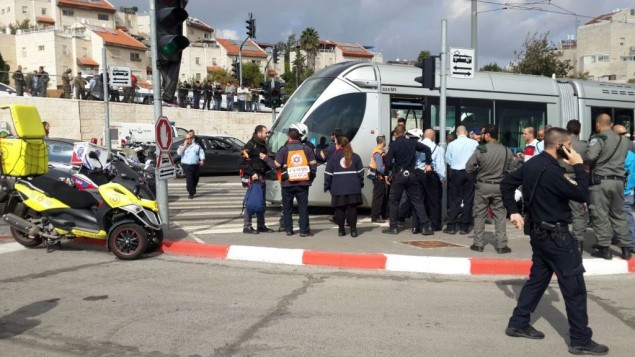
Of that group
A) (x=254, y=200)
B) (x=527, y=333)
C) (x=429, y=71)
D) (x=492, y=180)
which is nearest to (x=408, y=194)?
(x=492, y=180)

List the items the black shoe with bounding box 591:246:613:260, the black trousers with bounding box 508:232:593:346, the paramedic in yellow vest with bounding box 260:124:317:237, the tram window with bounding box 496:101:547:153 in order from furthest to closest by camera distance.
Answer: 1. the tram window with bounding box 496:101:547:153
2. the paramedic in yellow vest with bounding box 260:124:317:237
3. the black shoe with bounding box 591:246:613:260
4. the black trousers with bounding box 508:232:593:346

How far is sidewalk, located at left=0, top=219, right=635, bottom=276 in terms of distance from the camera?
803 cm

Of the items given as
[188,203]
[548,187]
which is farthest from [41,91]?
[548,187]

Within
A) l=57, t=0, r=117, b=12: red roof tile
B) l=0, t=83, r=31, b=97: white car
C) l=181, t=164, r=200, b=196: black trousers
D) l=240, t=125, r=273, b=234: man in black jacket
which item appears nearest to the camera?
l=240, t=125, r=273, b=234: man in black jacket

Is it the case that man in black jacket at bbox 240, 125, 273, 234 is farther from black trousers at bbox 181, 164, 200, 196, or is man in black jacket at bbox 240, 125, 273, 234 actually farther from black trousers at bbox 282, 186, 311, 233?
black trousers at bbox 181, 164, 200, 196

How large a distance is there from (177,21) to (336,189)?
3.67m

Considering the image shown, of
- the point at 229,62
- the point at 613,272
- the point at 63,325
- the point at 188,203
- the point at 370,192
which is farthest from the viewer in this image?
the point at 229,62

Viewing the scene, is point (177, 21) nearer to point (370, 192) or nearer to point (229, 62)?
point (370, 192)

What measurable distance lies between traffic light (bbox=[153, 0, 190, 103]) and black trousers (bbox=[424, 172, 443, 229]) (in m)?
4.64

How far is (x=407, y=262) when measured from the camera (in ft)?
26.6

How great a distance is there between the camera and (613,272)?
8070mm

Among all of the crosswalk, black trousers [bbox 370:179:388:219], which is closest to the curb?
the crosswalk

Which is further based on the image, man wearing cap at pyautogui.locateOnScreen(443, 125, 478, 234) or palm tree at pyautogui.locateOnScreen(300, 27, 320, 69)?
palm tree at pyautogui.locateOnScreen(300, 27, 320, 69)

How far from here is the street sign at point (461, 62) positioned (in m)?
10.5
